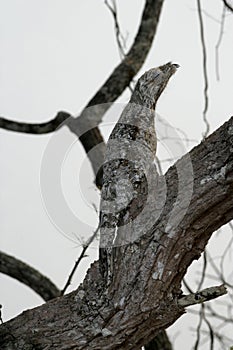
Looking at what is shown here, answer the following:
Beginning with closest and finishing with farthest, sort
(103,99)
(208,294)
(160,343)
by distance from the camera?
(208,294), (160,343), (103,99)

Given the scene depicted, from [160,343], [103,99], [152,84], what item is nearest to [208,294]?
[152,84]

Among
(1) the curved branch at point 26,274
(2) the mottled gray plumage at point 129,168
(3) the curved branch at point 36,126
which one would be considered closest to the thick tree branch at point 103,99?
(3) the curved branch at point 36,126

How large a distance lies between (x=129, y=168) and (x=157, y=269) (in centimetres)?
11

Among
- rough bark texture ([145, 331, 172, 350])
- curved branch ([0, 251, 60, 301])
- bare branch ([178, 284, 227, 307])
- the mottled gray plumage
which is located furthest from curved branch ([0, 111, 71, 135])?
bare branch ([178, 284, 227, 307])

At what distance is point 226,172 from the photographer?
0.75 meters

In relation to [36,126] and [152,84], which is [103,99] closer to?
[36,126]

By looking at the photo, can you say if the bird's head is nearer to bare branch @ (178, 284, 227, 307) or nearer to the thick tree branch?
bare branch @ (178, 284, 227, 307)

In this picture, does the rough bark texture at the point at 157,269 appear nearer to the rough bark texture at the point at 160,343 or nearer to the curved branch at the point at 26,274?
the rough bark texture at the point at 160,343

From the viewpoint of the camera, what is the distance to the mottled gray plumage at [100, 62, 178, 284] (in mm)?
794

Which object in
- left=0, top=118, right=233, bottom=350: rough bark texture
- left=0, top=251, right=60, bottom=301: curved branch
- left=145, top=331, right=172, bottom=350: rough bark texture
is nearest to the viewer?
left=0, top=118, right=233, bottom=350: rough bark texture

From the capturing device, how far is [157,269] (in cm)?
77

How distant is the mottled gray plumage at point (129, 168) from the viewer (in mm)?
794

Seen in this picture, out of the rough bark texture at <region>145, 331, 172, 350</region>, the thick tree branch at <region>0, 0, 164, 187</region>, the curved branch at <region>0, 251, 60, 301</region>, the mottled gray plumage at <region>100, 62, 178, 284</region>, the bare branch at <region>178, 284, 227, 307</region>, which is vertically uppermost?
the thick tree branch at <region>0, 0, 164, 187</region>

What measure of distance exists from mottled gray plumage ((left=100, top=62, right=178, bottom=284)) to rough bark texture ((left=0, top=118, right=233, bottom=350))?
2 centimetres
